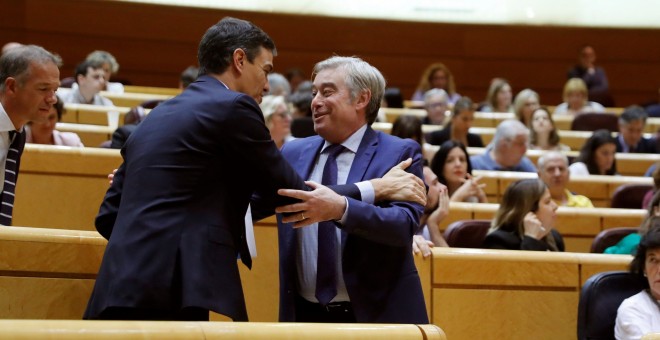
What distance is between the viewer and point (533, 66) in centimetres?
1114

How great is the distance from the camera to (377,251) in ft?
7.71

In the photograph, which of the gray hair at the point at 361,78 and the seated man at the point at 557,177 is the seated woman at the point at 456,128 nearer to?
the seated man at the point at 557,177

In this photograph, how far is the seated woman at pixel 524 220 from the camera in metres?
3.73

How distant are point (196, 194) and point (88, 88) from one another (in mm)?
4974

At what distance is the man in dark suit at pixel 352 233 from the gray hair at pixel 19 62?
0.82 m

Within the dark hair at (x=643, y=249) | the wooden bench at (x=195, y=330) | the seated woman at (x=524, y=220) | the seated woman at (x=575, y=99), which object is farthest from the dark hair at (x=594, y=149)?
the wooden bench at (x=195, y=330)

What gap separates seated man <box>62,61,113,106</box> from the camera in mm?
6707

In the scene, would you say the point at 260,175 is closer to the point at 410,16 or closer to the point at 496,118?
the point at 496,118

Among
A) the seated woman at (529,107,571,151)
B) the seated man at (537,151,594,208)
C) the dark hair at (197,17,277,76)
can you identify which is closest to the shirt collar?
the dark hair at (197,17,277,76)

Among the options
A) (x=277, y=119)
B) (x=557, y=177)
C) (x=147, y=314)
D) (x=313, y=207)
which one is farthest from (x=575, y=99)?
(x=147, y=314)

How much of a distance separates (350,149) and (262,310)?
970mm

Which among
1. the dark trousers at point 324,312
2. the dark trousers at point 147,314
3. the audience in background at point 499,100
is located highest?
the audience in background at point 499,100

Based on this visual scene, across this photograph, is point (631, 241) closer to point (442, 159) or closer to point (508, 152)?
point (442, 159)

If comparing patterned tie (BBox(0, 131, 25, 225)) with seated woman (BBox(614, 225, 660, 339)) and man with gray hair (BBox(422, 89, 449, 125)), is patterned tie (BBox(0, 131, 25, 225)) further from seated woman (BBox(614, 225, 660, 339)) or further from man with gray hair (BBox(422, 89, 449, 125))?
man with gray hair (BBox(422, 89, 449, 125))
